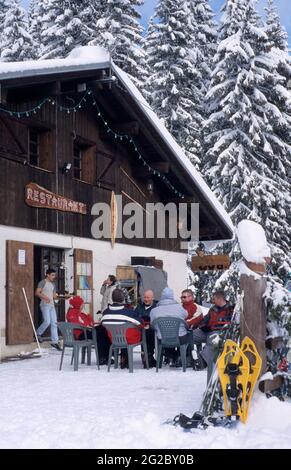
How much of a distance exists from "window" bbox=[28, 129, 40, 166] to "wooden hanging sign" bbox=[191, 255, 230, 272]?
5.57 m

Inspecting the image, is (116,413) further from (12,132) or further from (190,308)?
(12,132)

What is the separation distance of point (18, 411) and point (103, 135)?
29.3 ft

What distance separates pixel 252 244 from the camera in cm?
570

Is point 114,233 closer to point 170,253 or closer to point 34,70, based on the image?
point 170,253

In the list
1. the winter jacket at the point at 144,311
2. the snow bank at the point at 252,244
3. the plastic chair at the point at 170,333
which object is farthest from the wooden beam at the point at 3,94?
the snow bank at the point at 252,244

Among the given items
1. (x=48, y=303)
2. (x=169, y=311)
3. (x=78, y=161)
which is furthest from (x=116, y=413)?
(x=78, y=161)

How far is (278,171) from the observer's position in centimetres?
2194

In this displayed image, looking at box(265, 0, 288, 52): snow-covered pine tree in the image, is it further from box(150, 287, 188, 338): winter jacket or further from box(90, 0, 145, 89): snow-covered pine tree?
box(150, 287, 188, 338): winter jacket

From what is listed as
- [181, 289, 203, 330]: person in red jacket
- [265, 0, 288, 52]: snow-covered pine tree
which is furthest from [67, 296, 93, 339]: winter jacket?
[265, 0, 288, 52]: snow-covered pine tree

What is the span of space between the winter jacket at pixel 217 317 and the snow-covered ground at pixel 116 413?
661mm

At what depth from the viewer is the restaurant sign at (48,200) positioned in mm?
11461

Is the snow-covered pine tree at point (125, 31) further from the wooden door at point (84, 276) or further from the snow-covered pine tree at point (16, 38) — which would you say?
the wooden door at point (84, 276)

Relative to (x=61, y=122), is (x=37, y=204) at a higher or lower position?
lower
